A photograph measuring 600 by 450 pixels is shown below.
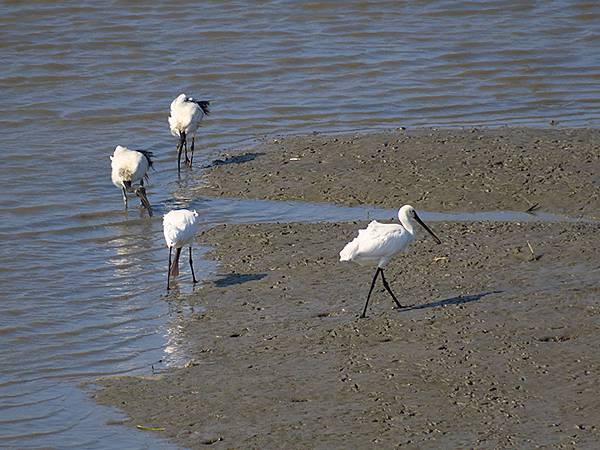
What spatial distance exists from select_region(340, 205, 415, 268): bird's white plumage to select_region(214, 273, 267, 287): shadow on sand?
4.61 ft

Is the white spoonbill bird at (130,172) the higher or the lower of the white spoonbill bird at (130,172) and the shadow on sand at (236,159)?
the higher

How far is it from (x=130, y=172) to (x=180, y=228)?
8.73 ft

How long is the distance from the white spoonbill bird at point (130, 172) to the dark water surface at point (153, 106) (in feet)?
0.79

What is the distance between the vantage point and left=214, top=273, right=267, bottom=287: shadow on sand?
34.1 feet

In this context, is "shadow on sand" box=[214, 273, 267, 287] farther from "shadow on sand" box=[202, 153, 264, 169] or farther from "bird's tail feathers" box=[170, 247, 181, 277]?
"shadow on sand" box=[202, 153, 264, 169]

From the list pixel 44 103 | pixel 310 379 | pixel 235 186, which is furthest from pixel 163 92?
pixel 310 379

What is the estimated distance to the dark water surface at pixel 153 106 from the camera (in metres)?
9.36

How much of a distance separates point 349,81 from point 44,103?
4506mm

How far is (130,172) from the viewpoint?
1305cm

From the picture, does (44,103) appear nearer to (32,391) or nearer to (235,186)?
(235,186)

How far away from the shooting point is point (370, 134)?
15.0m

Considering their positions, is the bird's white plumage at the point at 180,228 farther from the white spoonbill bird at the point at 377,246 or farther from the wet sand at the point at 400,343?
the white spoonbill bird at the point at 377,246

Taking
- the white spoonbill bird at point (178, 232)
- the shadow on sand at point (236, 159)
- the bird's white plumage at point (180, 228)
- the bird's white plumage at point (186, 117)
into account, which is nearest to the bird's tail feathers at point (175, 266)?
the white spoonbill bird at point (178, 232)

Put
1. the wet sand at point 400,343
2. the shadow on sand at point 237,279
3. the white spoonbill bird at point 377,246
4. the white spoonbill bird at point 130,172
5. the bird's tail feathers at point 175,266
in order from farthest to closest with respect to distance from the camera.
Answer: the white spoonbill bird at point 130,172 → the bird's tail feathers at point 175,266 → the shadow on sand at point 237,279 → the white spoonbill bird at point 377,246 → the wet sand at point 400,343
